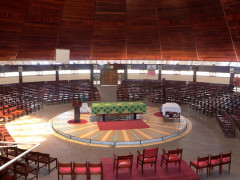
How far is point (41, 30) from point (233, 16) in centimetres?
1376

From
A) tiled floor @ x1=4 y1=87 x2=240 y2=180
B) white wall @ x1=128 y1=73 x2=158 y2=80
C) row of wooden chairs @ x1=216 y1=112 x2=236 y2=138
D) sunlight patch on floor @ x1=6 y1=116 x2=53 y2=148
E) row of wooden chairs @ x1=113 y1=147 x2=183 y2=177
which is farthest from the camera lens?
white wall @ x1=128 y1=73 x2=158 y2=80

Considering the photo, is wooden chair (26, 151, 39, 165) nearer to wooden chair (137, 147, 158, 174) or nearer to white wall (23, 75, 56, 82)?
wooden chair (137, 147, 158, 174)

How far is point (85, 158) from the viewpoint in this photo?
1012 centimetres

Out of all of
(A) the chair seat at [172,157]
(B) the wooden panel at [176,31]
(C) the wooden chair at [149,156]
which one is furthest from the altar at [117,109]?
(B) the wooden panel at [176,31]

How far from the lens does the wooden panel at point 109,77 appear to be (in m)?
29.3

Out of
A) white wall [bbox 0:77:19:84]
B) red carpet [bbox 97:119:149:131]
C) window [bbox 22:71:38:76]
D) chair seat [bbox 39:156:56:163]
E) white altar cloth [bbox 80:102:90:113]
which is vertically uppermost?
window [bbox 22:71:38:76]

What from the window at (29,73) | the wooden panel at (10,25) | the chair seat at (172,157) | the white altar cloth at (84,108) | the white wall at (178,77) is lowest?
the chair seat at (172,157)

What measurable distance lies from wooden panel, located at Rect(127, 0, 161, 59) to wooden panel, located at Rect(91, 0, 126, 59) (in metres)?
0.57

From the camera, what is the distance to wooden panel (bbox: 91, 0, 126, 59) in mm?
18469

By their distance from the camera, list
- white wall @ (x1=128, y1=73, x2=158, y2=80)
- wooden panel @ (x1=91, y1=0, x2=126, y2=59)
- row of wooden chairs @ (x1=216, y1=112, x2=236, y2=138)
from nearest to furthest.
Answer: row of wooden chairs @ (x1=216, y1=112, x2=236, y2=138)
wooden panel @ (x1=91, y1=0, x2=126, y2=59)
white wall @ (x1=128, y1=73, x2=158, y2=80)

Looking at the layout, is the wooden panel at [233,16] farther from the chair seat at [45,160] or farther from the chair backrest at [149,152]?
the chair seat at [45,160]

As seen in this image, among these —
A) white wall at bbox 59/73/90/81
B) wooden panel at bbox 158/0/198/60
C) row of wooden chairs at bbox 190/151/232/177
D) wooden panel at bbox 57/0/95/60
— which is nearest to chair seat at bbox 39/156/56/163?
row of wooden chairs at bbox 190/151/232/177

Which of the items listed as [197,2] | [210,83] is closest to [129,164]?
[197,2]

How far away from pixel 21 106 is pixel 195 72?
2057 centimetres
